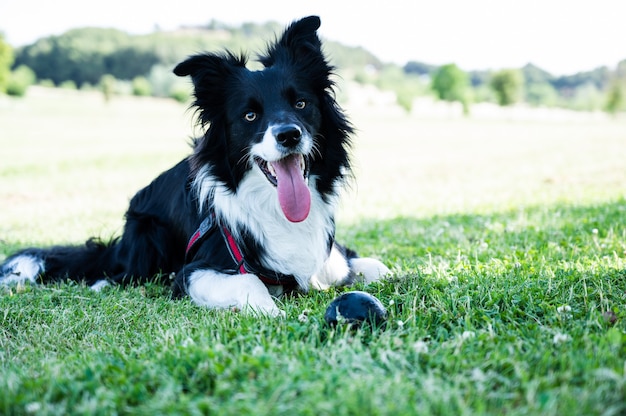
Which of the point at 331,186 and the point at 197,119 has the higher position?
the point at 197,119

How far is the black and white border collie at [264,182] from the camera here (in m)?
4.13

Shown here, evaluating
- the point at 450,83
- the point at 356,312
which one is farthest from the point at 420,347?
the point at 450,83

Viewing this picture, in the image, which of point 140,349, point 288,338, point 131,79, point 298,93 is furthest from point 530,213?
point 131,79

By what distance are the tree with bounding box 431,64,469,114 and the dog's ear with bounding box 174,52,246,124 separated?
84.8 meters

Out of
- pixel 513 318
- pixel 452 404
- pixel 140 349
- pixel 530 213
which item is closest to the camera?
pixel 452 404

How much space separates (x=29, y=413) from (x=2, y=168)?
19.0 metres

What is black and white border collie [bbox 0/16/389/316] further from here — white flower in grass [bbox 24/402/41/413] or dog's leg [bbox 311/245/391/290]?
white flower in grass [bbox 24/402/41/413]

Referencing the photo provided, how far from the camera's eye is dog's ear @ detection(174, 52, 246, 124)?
4.31m

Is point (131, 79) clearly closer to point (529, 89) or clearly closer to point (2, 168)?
point (2, 168)

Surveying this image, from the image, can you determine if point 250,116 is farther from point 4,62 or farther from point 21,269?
point 4,62

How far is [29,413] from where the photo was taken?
7.30 feet

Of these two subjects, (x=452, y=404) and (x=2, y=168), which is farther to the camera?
(x=2, y=168)

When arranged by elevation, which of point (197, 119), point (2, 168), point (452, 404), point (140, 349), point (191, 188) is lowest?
point (2, 168)

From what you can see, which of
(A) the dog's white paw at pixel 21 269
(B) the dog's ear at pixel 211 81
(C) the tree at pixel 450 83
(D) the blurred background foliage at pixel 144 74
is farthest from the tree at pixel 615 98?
(A) the dog's white paw at pixel 21 269
